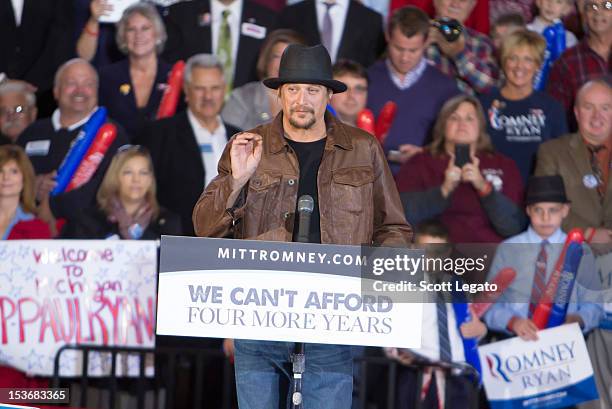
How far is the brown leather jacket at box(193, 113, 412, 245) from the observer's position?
513 centimetres

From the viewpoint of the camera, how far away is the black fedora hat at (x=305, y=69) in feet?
17.1

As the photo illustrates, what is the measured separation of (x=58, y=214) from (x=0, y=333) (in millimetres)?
971

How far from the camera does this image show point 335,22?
897 cm

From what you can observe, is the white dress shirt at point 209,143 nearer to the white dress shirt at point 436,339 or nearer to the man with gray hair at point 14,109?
the man with gray hair at point 14,109

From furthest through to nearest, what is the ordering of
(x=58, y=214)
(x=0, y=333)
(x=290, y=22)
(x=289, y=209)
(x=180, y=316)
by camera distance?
(x=290, y=22) < (x=58, y=214) < (x=0, y=333) < (x=289, y=209) < (x=180, y=316)

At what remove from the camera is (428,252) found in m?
5.20

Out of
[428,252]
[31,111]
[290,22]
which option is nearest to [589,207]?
[290,22]

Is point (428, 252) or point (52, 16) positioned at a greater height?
point (52, 16)

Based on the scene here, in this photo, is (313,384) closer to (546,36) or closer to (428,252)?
(428,252)

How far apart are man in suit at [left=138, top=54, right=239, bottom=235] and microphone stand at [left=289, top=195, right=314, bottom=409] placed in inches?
140

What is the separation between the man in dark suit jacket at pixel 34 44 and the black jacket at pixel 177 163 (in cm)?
100

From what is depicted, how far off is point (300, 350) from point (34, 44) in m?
4.86

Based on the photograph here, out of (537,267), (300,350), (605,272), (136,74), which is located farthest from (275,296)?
(136,74)

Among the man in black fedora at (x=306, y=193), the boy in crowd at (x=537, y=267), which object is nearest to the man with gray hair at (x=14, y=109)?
the boy in crowd at (x=537, y=267)
